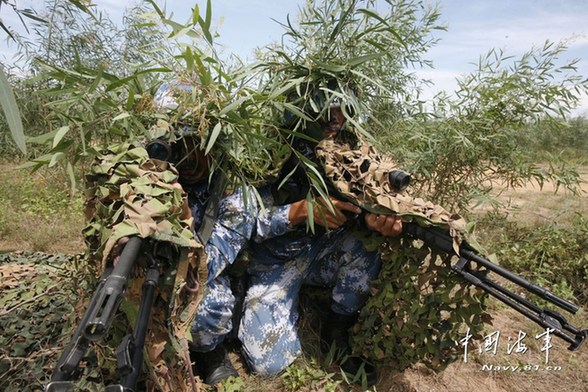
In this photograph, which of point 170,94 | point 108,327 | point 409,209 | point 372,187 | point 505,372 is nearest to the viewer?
point 108,327

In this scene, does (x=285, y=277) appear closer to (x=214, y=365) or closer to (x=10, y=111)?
(x=214, y=365)

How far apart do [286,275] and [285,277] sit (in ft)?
0.05

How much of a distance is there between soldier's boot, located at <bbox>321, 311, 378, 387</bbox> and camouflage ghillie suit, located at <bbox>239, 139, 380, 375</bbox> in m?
0.10

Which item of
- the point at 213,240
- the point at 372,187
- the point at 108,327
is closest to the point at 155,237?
the point at 108,327

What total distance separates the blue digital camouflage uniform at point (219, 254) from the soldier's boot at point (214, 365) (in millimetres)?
103

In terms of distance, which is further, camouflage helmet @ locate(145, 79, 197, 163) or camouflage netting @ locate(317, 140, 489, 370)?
camouflage netting @ locate(317, 140, 489, 370)

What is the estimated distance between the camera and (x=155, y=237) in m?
1.25

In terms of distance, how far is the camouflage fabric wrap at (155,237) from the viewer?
4.19 ft

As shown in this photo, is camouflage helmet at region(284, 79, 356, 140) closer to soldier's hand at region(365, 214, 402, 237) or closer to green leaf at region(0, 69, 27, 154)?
soldier's hand at region(365, 214, 402, 237)

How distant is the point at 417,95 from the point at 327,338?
2.17m

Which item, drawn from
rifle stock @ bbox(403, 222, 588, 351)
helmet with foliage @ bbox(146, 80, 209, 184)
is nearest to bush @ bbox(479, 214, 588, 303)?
rifle stock @ bbox(403, 222, 588, 351)

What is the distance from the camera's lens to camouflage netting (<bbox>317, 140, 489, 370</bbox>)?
6.21 feet

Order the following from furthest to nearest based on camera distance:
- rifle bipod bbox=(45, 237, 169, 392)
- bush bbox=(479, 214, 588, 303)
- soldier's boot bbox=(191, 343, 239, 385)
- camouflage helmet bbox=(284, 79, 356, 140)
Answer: bush bbox=(479, 214, 588, 303) < soldier's boot bbox=(191, 343, 239, 385) < camouflage helmet bbox=(284, 79, 356, 140) < rifle bipod bbox=(45, 237, 169, 392)

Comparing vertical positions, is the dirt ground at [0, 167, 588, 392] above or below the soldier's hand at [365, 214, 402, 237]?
below
